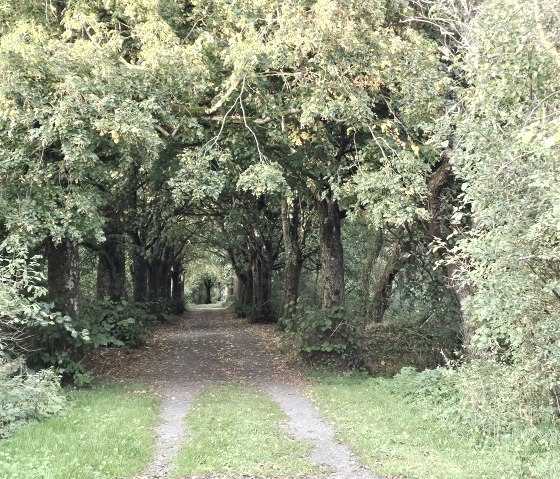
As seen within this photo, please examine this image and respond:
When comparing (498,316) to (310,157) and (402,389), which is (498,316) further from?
(310,157)

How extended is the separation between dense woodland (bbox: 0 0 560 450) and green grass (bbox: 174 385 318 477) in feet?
8.32

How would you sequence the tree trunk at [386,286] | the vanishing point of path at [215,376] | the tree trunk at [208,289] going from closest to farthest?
the vanishing point of path at [215,376], the tree trunk at [386,286], the tree trunk at [208,289]

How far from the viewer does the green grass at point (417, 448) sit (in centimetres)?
603

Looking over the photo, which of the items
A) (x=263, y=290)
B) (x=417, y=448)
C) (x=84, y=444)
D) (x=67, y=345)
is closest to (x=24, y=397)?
(x=84, y=444)

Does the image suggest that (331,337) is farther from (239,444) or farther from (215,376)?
(239,444)

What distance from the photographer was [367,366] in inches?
527

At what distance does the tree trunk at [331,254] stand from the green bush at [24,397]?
23.6 ft

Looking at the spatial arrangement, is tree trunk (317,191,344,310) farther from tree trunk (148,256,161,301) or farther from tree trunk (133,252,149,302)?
tree trunk (148,256,161,301)

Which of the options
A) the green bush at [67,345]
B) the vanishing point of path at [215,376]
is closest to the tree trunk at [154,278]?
the vanishing point of path at [215,376]

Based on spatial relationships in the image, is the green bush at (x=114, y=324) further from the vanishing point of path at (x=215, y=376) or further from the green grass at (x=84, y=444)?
the green grass at (x=84, y=444)

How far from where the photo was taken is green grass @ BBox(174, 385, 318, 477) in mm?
6430

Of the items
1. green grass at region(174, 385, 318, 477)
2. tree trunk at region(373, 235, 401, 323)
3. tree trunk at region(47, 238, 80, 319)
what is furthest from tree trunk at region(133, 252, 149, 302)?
green grass at region(174, 385, 318, 477)

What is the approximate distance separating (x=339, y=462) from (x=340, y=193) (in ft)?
18.4

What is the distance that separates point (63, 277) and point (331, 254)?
21.6ft
